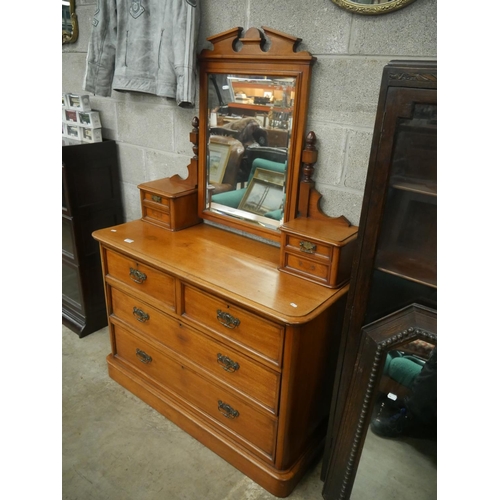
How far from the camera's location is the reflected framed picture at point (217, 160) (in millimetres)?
1851

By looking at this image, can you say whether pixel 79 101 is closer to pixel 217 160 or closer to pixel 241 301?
pixel 217 160

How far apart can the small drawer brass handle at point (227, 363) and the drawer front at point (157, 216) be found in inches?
28.4

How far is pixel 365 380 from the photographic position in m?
1.31

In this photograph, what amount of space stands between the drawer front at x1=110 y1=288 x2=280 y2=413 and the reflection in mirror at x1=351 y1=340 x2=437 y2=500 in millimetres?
372

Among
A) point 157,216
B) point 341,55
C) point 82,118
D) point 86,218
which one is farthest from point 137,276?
point 341,55

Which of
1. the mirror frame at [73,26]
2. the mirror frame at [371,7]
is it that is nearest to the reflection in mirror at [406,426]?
the mirror frame at [371,7]

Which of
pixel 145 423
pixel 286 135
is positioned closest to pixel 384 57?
pixel 286 135

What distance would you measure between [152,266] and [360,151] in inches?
37.8

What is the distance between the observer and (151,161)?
87.4 inches

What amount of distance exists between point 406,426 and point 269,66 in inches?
54.7

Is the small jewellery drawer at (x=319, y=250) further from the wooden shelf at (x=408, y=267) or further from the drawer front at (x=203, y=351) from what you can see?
the drawer front at (x=203, y=351)

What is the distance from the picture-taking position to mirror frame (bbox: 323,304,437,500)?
1.15 metres
